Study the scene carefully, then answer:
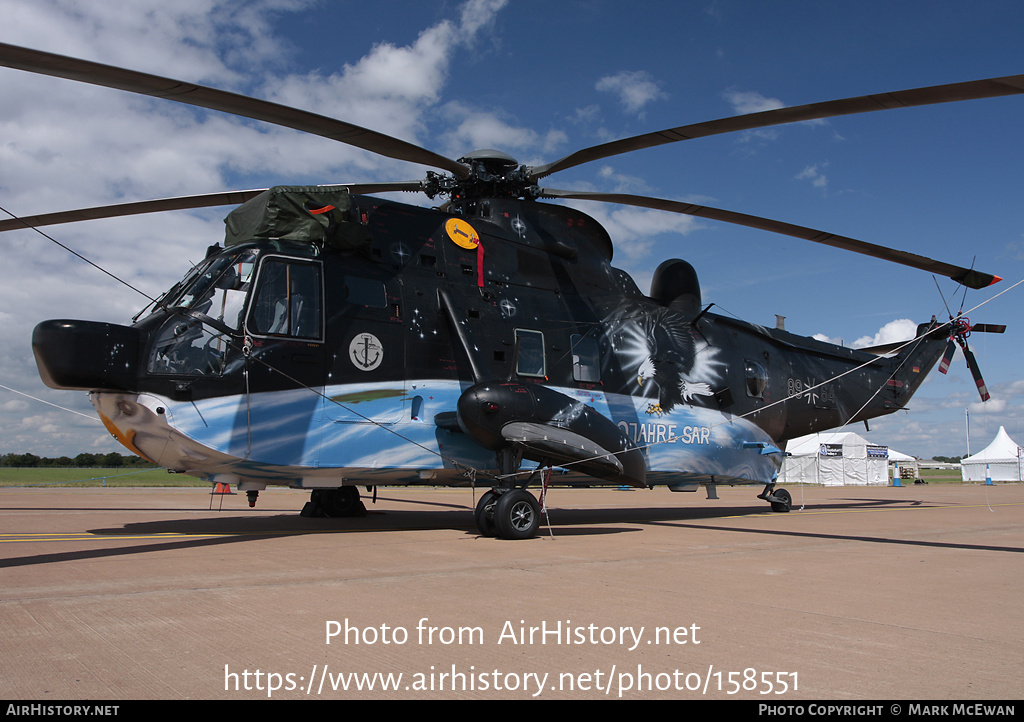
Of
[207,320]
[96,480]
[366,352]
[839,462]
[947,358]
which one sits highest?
[947,358]

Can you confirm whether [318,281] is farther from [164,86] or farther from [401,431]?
[164,86]

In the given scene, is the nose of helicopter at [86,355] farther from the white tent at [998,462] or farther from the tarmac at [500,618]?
the white tent at [998,462]

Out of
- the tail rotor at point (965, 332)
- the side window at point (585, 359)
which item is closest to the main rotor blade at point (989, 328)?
the tail rotor at point (965, 332)

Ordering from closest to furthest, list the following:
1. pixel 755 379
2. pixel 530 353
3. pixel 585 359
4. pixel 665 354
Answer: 1. pixel 530 353
2. pixel 585 359
3. pixel 665 354
4. pixel 755 379

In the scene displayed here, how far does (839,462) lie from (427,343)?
118 feet

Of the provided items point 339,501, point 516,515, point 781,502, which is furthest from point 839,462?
point 516,515

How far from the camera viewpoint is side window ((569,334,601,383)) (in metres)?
11.7

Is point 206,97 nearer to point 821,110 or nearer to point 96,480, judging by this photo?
point 821,110

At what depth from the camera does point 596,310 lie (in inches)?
483

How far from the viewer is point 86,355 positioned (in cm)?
779

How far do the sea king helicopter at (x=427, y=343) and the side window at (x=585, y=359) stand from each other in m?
0.05

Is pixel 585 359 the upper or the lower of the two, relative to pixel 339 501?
upper

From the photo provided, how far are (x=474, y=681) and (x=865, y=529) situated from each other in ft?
34.9

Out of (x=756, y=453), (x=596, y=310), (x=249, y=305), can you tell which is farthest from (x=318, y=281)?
(x=756, y=453)
